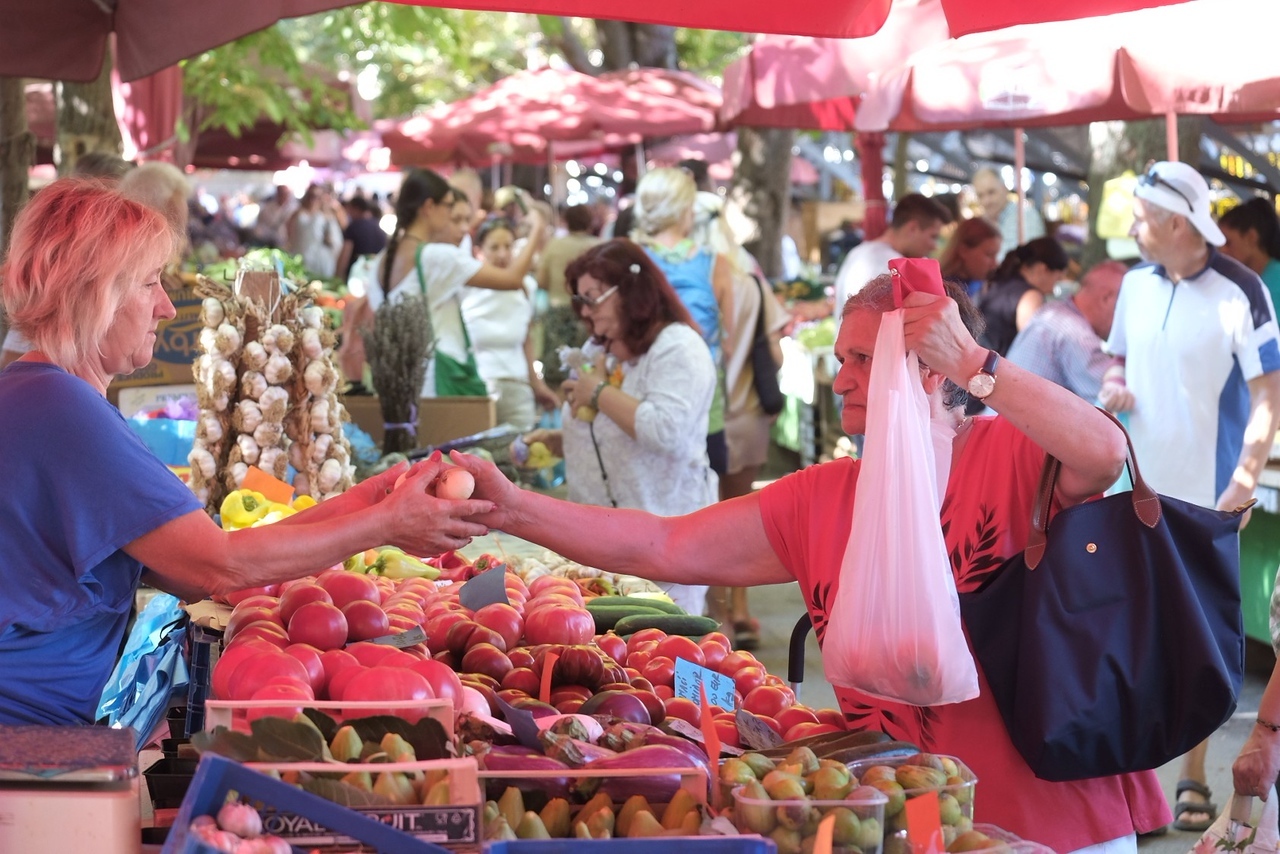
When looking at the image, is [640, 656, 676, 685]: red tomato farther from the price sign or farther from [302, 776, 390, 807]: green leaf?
[302, 776, 390, 807]: green leaf

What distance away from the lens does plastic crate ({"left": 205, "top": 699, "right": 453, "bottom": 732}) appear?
200cm

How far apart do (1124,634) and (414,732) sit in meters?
1.27

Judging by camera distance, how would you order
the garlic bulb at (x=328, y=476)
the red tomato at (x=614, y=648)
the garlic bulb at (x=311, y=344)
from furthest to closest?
1. the garlic bulb at (x=328, y=476)
2. the garlic bulb at (x=311, y=344)
3. the red tomato at (x=614, y=648)

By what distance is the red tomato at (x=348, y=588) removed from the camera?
3.03 metres

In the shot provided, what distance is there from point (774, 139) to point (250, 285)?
479 inches

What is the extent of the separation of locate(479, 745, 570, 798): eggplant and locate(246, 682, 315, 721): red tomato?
287mm

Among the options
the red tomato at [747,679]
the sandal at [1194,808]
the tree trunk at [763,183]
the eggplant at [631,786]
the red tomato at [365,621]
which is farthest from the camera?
the tree trunk at [763,183]

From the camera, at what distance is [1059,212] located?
79.2ft

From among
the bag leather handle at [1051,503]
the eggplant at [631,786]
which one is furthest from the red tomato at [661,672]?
the eggplant at [631,786]

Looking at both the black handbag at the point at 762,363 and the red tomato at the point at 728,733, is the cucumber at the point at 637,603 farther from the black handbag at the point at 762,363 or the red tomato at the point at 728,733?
the black handbag at the point at 762,363

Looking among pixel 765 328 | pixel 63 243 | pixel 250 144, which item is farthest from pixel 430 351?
pixel 250 144

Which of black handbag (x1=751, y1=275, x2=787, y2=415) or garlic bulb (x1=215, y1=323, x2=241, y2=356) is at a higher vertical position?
garlic bulb (x1=215, y1=323, x2=241, y2=356)

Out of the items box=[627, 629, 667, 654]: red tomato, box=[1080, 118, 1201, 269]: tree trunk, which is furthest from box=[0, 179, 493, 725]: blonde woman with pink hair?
box=[1080, 118, 1201, 269]: tree trunk

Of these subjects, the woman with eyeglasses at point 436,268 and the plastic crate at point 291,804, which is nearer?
the plastic crate at point 291,804
